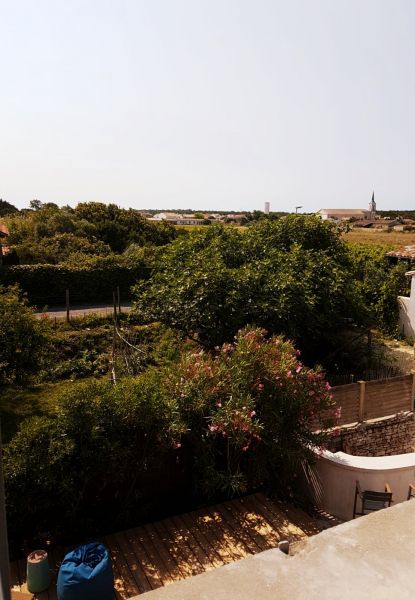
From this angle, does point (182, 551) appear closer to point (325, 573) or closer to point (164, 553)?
point (164, 553)

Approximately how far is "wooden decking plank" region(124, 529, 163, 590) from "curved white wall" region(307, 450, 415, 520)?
357 cm

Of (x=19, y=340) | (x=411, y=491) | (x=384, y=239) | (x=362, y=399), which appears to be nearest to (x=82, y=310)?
(x=19, y=340)

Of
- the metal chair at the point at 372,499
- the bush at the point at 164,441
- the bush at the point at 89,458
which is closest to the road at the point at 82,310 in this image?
the bush at the point at 164,441

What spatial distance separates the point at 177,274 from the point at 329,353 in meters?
6.10

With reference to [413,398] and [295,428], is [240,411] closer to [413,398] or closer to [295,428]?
[295,428]

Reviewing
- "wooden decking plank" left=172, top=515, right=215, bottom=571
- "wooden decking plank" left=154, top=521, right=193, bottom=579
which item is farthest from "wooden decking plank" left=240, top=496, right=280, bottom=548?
"wooden decking plank" left=154, top=521, right=193, bottom=579

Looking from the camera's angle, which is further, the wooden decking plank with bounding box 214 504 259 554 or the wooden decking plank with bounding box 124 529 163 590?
the wooden decking plank with bounding box 214 504 259 554

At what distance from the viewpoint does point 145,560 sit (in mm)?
6750

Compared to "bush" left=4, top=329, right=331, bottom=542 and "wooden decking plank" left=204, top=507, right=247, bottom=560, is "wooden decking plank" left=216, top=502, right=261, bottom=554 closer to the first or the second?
"wooden decking plank" left=204, top=507, right=247, bottom=560

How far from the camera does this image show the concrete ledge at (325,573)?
4.86 ft

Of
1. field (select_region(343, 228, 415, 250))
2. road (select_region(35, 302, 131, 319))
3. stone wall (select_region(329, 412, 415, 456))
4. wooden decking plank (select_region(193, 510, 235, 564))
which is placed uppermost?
field (select_region(343, 228, 415, 250))

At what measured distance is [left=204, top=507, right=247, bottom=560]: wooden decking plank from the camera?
6.92m

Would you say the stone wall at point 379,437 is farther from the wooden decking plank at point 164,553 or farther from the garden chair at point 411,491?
the wooden decking plank at point 164,553

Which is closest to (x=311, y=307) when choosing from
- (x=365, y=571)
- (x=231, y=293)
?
(x=231, y=293)
